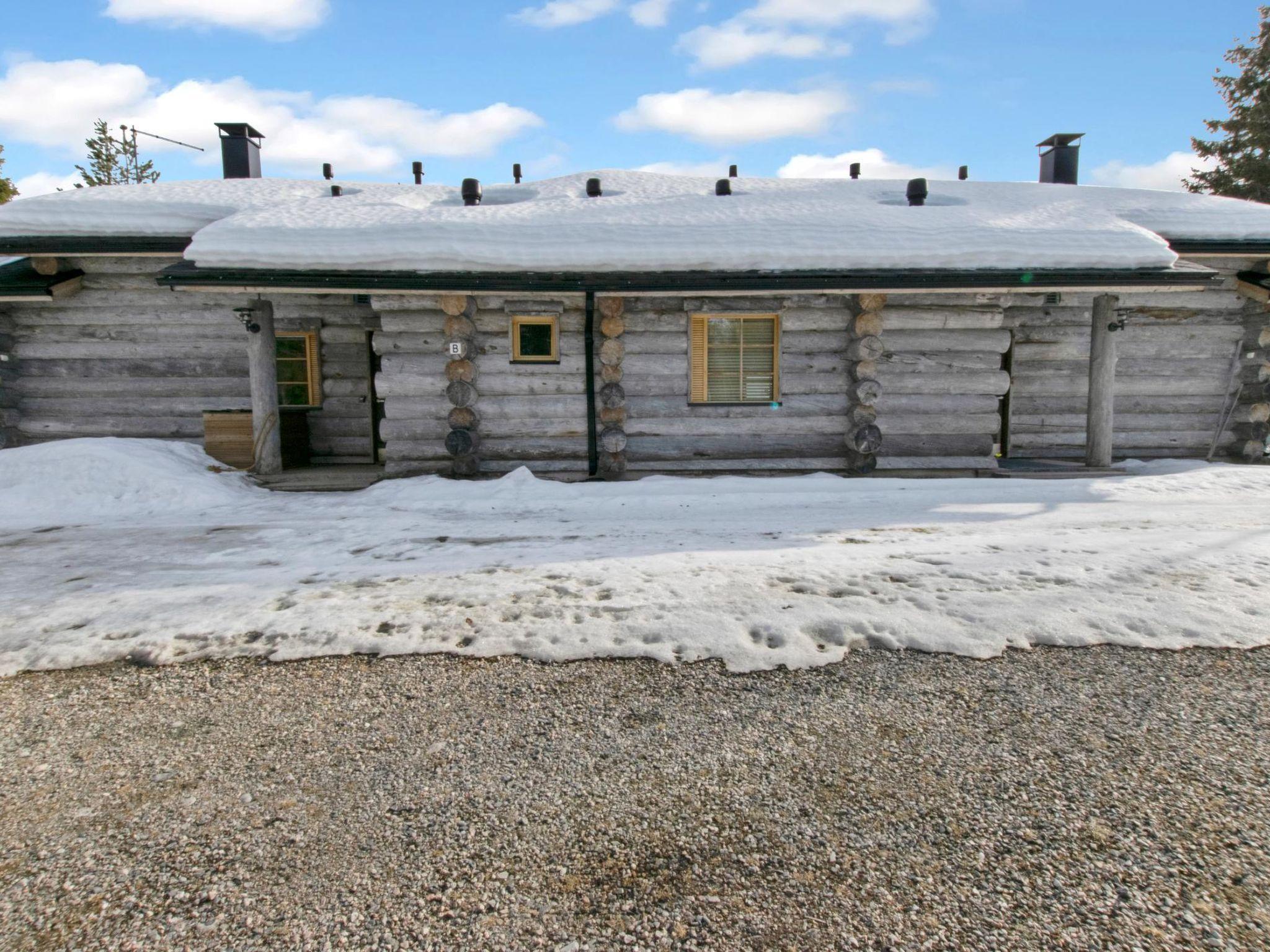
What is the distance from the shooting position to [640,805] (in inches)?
91.2

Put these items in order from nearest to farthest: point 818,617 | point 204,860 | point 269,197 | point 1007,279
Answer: point 204,860, point 818,617, point 1007,279, point 269,197

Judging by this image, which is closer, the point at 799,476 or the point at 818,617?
the point at 818,617

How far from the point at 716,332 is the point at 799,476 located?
2.19 metres

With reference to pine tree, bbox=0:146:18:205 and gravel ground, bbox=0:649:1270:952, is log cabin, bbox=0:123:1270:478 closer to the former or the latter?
gravel ground, bbox=0:649:1270:952

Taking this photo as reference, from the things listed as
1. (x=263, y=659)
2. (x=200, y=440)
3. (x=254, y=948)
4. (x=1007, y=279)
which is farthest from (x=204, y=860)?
(x=200, y=440)

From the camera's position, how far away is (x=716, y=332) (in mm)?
9227

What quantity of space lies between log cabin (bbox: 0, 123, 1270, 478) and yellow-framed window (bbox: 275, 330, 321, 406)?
0.04 m

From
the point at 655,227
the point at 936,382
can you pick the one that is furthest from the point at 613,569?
the point at 936,382

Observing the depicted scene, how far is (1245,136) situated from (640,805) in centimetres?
3463

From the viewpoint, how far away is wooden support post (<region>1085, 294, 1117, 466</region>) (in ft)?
30.4

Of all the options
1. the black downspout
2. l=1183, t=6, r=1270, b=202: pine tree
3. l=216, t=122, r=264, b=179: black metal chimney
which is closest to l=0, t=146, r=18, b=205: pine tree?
l=216, t=122, r=264, b=179: black metal chimney

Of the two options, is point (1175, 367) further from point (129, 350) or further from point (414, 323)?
point (129, 350)

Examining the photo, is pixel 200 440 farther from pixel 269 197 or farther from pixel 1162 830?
pixel 1162 830

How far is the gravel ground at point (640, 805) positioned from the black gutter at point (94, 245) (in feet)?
29.0
